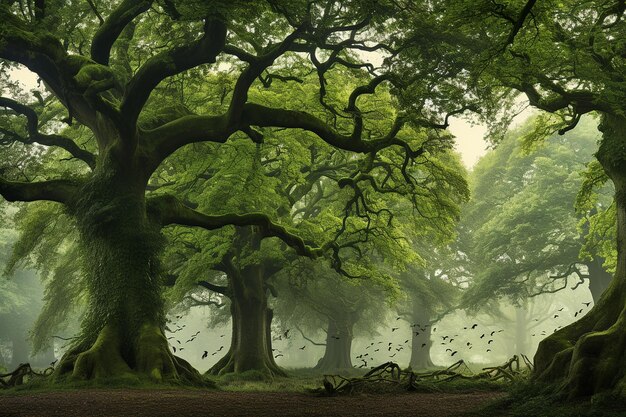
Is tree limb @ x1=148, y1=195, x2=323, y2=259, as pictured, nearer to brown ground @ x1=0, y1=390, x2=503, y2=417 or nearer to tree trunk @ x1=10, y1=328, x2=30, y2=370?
brown ground @ x1=0, y1=390, x2=503, y2=417

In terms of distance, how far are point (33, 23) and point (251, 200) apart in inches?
361

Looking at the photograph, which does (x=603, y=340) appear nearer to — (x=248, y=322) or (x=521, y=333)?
(x=248, y=322)

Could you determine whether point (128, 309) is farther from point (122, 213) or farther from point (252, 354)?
point (252, 354)

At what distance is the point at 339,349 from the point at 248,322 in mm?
13812

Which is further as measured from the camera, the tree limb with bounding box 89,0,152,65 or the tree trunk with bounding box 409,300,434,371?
the tree trunk with bounding box 409,300,434,371

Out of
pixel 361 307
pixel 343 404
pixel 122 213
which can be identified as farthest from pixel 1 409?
pixel 361 307

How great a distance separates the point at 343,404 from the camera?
10.4 meters

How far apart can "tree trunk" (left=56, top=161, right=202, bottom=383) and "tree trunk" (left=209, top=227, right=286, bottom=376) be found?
9553 mm

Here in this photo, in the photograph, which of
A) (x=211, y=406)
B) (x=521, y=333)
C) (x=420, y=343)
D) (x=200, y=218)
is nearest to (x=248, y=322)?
(x=200, y=218)

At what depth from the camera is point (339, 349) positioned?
38.3 meters

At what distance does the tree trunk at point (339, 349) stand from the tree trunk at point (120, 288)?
22440 millimetres

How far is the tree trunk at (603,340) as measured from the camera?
9166 mm

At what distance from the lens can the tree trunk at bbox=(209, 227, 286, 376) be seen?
25547 millimetres

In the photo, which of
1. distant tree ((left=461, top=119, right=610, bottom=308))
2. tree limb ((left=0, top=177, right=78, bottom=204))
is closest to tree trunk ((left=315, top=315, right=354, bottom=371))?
distant tree ((left=461, top=119, right=610, bottom=308))
